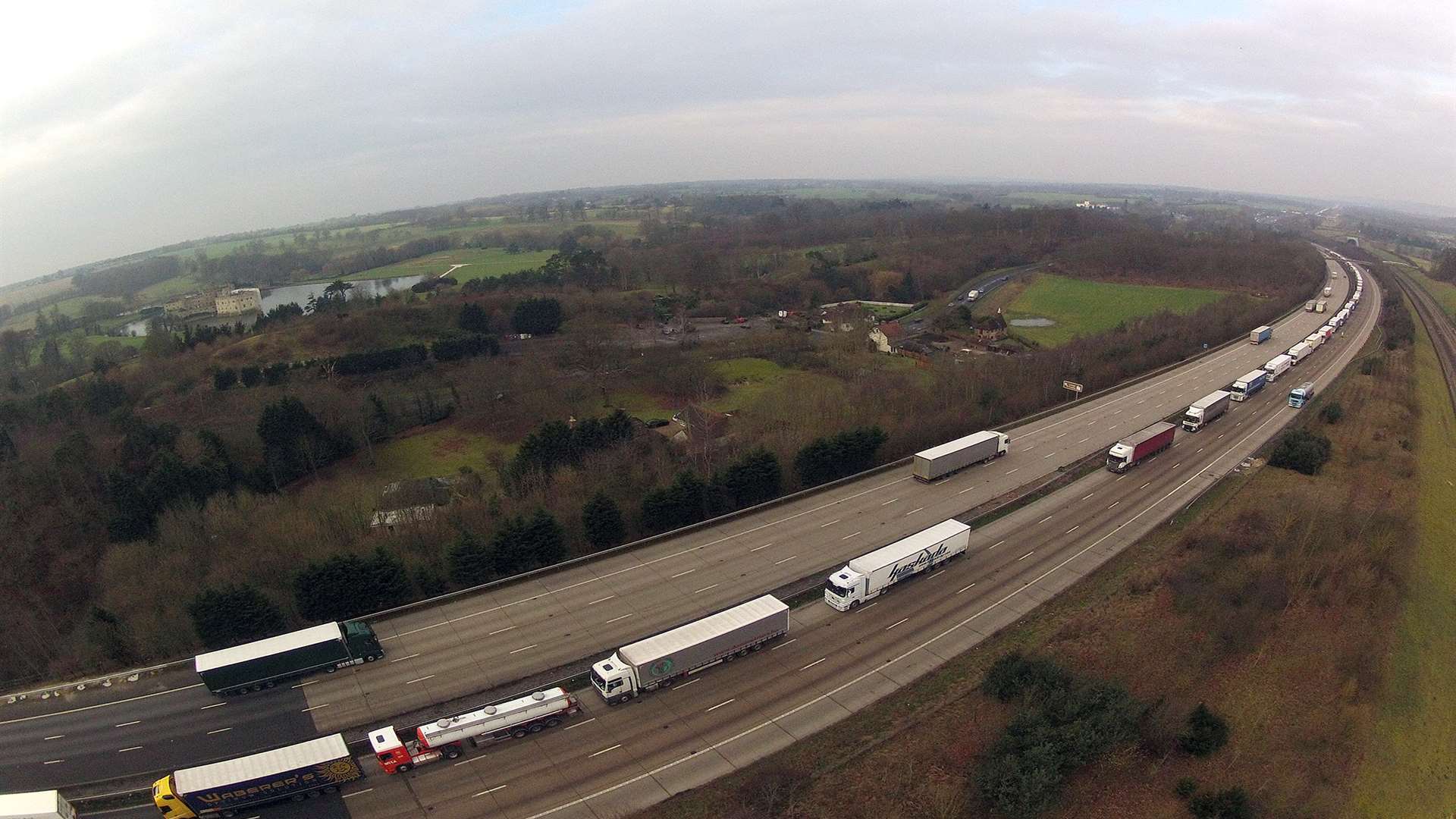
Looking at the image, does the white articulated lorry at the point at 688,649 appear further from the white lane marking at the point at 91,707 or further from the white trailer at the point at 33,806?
the white lane marking at the point at 91,707

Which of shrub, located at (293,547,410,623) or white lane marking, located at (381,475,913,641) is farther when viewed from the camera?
white lane marking, located at (381,475,913,641)

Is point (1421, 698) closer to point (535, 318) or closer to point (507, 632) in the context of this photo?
point (507, 632)

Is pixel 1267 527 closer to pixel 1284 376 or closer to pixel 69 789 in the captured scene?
pixel 1284 376

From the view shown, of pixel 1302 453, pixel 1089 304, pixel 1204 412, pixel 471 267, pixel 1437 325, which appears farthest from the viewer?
pixel 471 267

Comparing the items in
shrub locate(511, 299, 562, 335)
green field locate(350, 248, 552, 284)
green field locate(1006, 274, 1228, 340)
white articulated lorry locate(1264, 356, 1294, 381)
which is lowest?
white articulated lorry locate(1264, 356, 1294, 381)

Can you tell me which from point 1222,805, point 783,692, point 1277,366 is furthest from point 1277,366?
point 783,692

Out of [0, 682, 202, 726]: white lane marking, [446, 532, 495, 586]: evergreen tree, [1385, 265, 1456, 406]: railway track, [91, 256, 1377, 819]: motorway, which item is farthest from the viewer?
[1385, 265, 1456, 406]: railway track

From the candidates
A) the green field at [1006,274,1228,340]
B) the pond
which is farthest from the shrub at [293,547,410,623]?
the pond

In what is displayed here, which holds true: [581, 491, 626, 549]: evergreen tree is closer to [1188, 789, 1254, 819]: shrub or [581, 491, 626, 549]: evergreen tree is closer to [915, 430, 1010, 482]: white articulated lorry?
[915, 430, 1010, 482]: white articulated lorry
